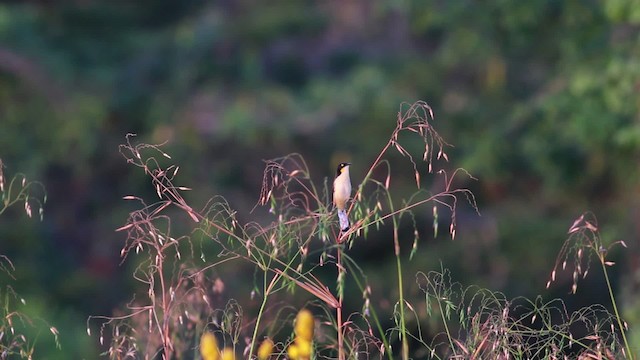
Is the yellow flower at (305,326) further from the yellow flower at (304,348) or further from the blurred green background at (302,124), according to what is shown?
the blurred green background at (302,124)

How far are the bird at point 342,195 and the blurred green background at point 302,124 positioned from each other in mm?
6191

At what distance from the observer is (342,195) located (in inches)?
127

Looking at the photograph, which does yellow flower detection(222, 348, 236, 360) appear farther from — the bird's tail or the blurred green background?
the blurred green background

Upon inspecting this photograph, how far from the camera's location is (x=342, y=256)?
2.74 metres

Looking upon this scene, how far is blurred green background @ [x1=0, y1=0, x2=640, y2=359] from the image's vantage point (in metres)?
10.1

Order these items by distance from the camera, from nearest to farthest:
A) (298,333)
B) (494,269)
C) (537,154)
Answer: (298,333) → (537,154) → (494,269)

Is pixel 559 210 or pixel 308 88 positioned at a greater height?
pixel 308 88

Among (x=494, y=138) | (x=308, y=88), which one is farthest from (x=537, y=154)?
(x=308, y=88)

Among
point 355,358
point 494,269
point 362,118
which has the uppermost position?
point 355,358

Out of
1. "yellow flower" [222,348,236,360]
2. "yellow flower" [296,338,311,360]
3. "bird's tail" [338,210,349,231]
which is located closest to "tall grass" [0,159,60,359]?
"yellow flower" [222,348,236,360]

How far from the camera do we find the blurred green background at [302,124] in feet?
33.3

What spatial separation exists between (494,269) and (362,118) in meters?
1.85

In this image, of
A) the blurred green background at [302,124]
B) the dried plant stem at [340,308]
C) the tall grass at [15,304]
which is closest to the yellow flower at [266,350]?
the dried plant stem at [340,308]

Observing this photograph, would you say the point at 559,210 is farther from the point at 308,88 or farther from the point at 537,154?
the point at 308,88
